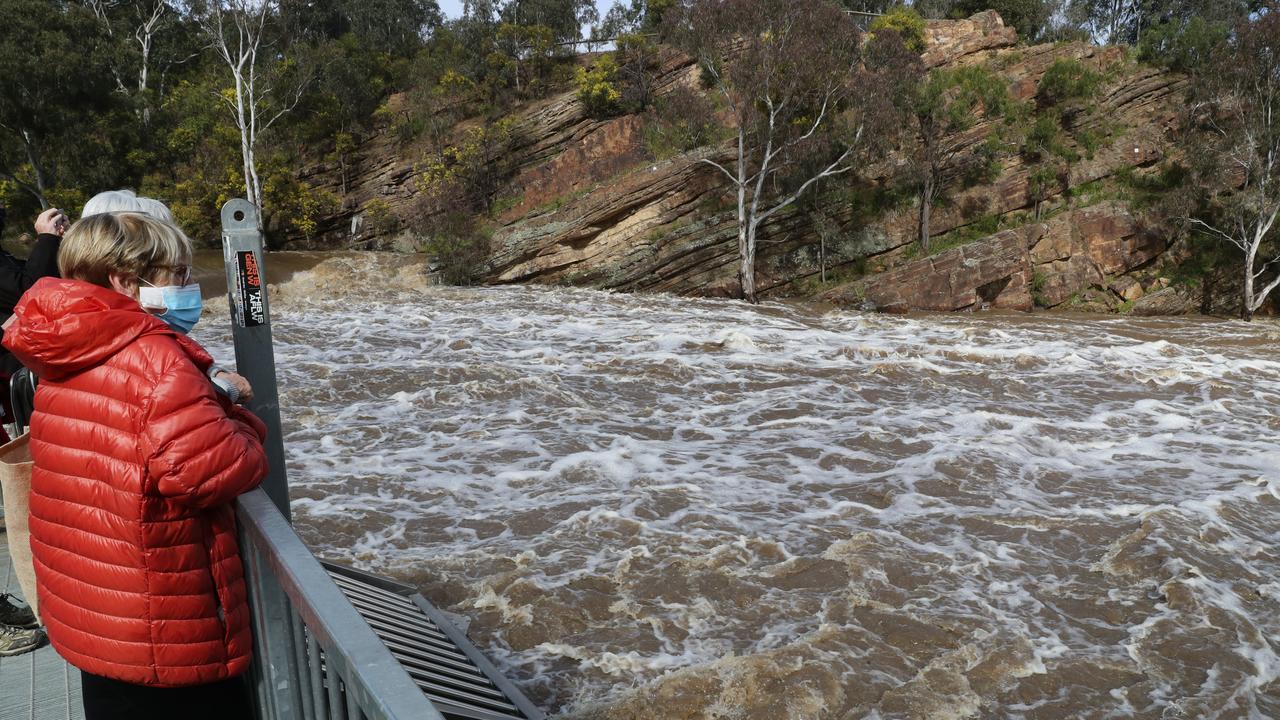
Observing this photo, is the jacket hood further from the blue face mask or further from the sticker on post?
the sticker on post

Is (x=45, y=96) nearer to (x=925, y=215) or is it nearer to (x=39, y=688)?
(x=925, y=215)

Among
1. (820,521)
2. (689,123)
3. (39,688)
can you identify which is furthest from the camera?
(689,123)

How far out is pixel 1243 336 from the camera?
19.1m

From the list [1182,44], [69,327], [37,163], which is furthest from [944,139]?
[37,163]

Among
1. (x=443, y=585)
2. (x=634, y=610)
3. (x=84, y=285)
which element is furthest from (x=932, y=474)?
(x=84, y=285)

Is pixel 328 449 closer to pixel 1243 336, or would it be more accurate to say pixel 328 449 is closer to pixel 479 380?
pixel 479 380

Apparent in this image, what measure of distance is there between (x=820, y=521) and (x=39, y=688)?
5.08 metres

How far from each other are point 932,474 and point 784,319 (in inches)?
495

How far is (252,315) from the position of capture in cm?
253

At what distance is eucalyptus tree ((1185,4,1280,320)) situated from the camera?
2259cm

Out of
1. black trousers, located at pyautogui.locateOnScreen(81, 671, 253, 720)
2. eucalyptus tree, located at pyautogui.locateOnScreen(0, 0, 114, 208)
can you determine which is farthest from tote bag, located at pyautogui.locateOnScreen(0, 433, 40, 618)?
eucalyptus tree, located at pyautogui.locateOnScreen(0, 0, 114, 208)

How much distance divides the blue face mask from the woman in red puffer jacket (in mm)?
11

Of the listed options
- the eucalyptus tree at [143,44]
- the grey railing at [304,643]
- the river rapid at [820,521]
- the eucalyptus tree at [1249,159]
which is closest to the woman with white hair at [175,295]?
the grey railing at [304,643]

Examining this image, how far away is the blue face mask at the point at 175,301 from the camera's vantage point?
2.22 m
